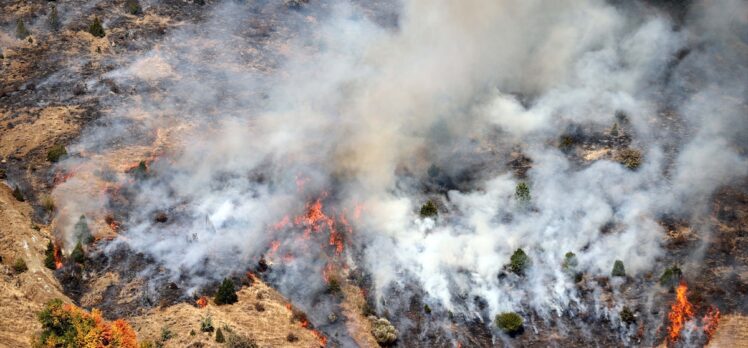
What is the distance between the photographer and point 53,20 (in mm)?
60250

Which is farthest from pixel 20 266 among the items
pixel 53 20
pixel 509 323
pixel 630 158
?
pixel 630 158

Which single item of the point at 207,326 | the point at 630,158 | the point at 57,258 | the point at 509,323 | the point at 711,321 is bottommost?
the point at 57,258

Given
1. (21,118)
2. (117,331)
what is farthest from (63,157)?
(117,331)

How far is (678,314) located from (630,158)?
1298cm

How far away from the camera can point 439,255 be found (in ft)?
143

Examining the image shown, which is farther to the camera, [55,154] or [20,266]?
[55,154]

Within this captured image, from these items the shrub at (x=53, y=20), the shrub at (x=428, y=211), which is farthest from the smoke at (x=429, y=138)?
the shrub at (x=53, y=20)

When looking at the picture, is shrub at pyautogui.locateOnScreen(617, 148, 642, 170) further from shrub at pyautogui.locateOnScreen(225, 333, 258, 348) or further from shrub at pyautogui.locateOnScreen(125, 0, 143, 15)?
shrub at pyautogui.locateOnScreen(125, 0, 143, 15)

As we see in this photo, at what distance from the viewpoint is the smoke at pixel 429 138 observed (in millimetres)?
43500

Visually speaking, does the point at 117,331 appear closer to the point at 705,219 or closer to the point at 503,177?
the point at 503,177

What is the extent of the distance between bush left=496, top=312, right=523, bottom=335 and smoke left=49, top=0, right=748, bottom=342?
34.0 inches

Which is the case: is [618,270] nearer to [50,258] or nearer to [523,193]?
[523,193]

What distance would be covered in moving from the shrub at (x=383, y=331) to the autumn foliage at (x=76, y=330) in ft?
42.9

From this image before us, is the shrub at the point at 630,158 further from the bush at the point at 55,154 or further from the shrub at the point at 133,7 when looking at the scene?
the shrub at the point at 133,7
